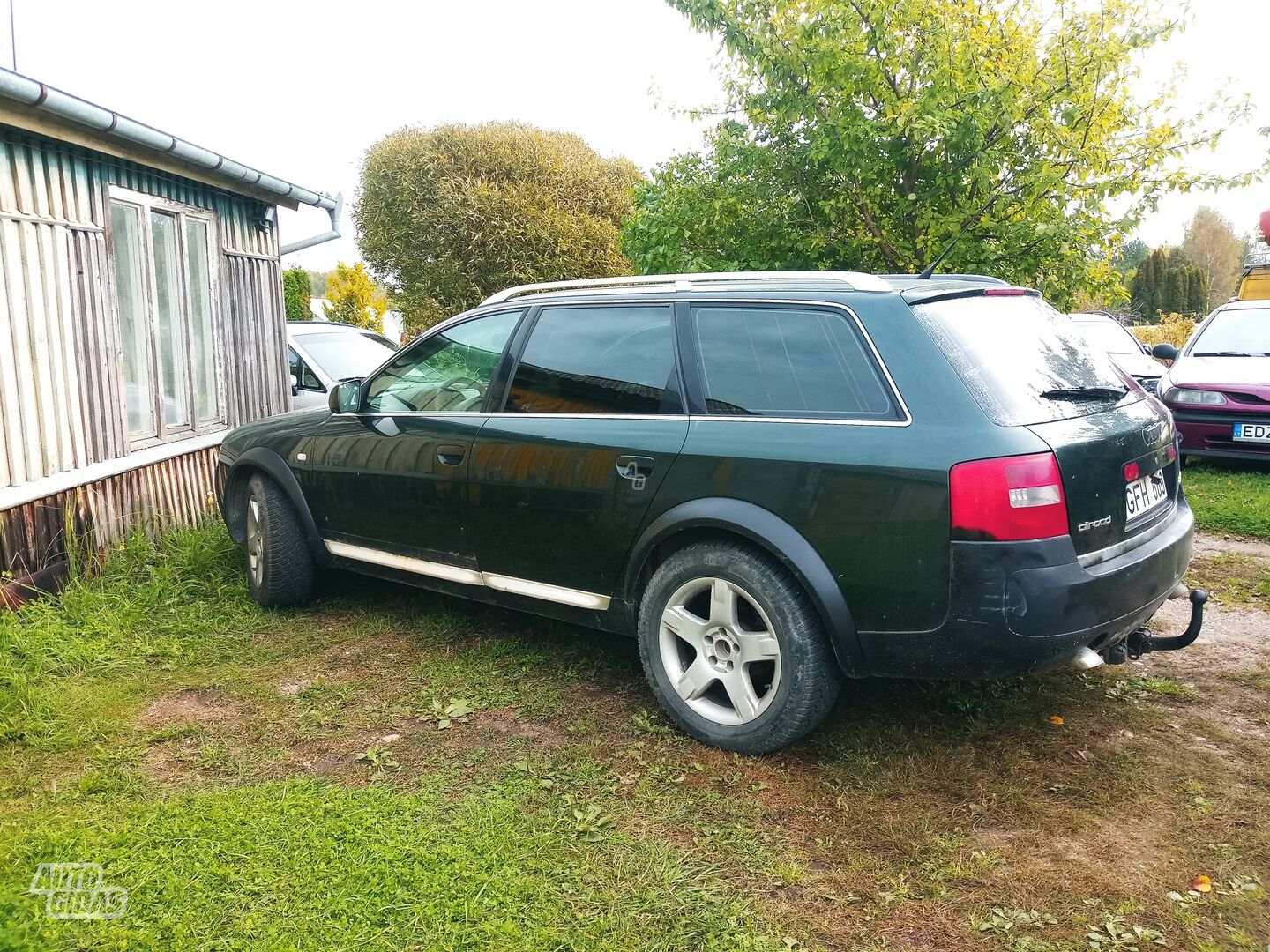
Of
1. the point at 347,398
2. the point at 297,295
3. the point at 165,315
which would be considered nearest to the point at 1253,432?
the point at 347,398

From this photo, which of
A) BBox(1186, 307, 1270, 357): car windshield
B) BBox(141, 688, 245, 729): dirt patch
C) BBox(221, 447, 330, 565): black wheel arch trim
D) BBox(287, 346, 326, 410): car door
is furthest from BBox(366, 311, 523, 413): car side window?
BBox(1186, 307, 1270, 357): car windshield

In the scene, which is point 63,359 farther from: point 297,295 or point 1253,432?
point 297,295

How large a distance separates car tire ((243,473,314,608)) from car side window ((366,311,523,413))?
85cm

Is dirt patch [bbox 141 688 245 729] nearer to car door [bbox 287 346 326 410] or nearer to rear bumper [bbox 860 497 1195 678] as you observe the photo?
rear bumper [bbox 860 497 1195 678]

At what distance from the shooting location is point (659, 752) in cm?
360

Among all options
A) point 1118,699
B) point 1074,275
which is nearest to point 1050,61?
point 1074,275

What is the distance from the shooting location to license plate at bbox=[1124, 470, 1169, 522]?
3293 millimetres

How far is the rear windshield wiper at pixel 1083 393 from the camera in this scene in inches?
130

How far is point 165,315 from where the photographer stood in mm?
6746

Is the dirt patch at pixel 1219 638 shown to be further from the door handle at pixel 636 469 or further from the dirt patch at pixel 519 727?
the dirt patch at pixel 519 727

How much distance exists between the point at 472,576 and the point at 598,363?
→ 1.17 meters

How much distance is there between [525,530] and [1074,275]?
17.9 feet

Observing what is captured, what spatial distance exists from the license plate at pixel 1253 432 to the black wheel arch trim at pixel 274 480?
7584 millimetres

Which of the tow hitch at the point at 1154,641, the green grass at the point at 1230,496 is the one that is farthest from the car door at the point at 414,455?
the green grass at the point at 1230,496
